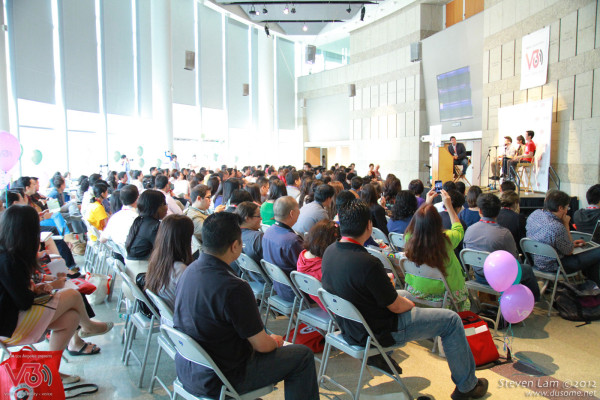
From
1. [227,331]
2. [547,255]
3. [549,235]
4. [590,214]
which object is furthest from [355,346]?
[590,214]

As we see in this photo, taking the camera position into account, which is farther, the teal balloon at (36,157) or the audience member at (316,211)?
the teal balloon at (36,157)

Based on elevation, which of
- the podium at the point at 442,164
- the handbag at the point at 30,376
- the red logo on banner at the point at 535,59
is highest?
the red logo on banner at the point at 535,59

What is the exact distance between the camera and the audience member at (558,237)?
4113mm

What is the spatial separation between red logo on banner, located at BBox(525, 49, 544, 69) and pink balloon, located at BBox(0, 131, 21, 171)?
Answer: 35.6 feet

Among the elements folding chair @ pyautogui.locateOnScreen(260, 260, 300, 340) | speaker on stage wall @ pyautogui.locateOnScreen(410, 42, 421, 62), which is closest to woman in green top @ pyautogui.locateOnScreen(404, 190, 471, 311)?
folding chair @ pyautogui.locateOnScreen(260, 260, 300, 340)

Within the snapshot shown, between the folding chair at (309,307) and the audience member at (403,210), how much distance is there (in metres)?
1.75

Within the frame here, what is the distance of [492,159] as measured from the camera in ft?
39.0

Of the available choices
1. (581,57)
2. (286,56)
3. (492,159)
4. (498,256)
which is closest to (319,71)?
(286,56)

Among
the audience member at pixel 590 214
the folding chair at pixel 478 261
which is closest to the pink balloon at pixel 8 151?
the folding chair at pixel 478 261

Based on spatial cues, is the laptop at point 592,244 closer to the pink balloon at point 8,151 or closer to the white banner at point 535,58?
the white banner at point 535,58

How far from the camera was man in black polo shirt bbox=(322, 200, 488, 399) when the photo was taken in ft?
7.89

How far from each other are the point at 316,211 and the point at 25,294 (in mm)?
2901

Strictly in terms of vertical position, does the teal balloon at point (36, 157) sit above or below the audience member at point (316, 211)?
above

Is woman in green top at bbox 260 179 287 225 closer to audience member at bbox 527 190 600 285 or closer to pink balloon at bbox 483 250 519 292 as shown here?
pink balloon at bbox 483 250 519 292
